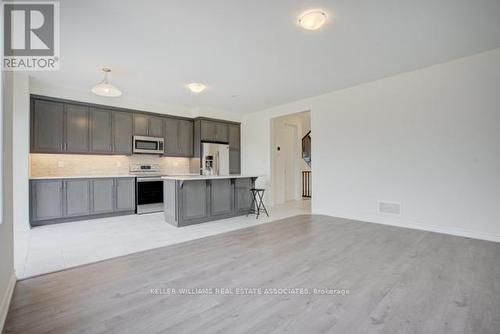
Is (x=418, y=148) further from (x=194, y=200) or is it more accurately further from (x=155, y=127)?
(x=155, y=127)

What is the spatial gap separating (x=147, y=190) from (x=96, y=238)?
→ 6.57ft

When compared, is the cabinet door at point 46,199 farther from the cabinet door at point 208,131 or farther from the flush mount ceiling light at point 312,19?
the flush mount ceiling light at point 312,19

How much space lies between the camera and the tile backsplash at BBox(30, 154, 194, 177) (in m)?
4.74

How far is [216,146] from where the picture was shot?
6.67m

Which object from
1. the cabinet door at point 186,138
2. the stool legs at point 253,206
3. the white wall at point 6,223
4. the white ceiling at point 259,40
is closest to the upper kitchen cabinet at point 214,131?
the cabinet door at point 186,138

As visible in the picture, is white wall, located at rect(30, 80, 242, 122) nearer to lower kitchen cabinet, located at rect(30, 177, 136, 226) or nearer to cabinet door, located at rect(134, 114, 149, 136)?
cabinet door, located at rect(134, 114, 149, 136)

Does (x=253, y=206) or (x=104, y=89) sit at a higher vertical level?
(x=104, y=89)

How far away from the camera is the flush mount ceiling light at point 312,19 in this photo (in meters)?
2.45

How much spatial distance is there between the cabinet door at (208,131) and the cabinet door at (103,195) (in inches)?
98.6

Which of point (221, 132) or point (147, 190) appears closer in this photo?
point (147, 190)

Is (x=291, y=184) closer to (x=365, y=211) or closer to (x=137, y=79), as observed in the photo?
(x=365, y=211)

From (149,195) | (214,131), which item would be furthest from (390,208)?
(149,195)

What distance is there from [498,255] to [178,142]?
6.26 m

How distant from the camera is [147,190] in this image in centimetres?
548
